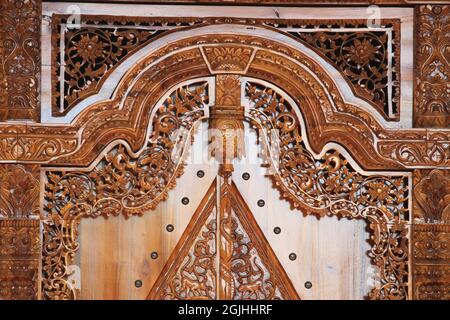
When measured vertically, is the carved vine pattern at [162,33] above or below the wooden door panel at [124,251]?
above

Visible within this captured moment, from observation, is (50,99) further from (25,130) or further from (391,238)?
(391,238)

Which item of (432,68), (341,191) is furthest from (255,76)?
(432,68)

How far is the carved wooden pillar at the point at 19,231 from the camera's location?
3.28m

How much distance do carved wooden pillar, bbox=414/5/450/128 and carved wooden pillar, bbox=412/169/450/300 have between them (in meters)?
0.20

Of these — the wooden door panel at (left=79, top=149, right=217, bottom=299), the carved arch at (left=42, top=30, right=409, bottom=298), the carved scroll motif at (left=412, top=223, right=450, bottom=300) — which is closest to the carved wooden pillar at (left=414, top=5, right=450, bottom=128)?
the carved arch at (left=42, top=30, right=409, bottom=298)

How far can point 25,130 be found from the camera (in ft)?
10.8

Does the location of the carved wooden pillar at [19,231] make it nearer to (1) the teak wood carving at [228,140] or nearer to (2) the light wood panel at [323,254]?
(1) the teak wood carving at [228,140]

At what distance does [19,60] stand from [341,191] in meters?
1.24

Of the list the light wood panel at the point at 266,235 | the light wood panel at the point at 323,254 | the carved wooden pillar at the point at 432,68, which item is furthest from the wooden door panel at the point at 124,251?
the carved wooden pillar at the point at 432,68

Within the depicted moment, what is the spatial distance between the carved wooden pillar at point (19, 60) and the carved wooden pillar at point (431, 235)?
1396 mm

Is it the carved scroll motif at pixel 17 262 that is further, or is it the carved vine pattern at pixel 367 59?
the carved vine pattern at pixel 367 59

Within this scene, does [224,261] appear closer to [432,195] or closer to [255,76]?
[255,76]

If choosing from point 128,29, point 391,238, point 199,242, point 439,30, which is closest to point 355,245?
point 391,238

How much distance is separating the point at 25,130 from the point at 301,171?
989 mm
